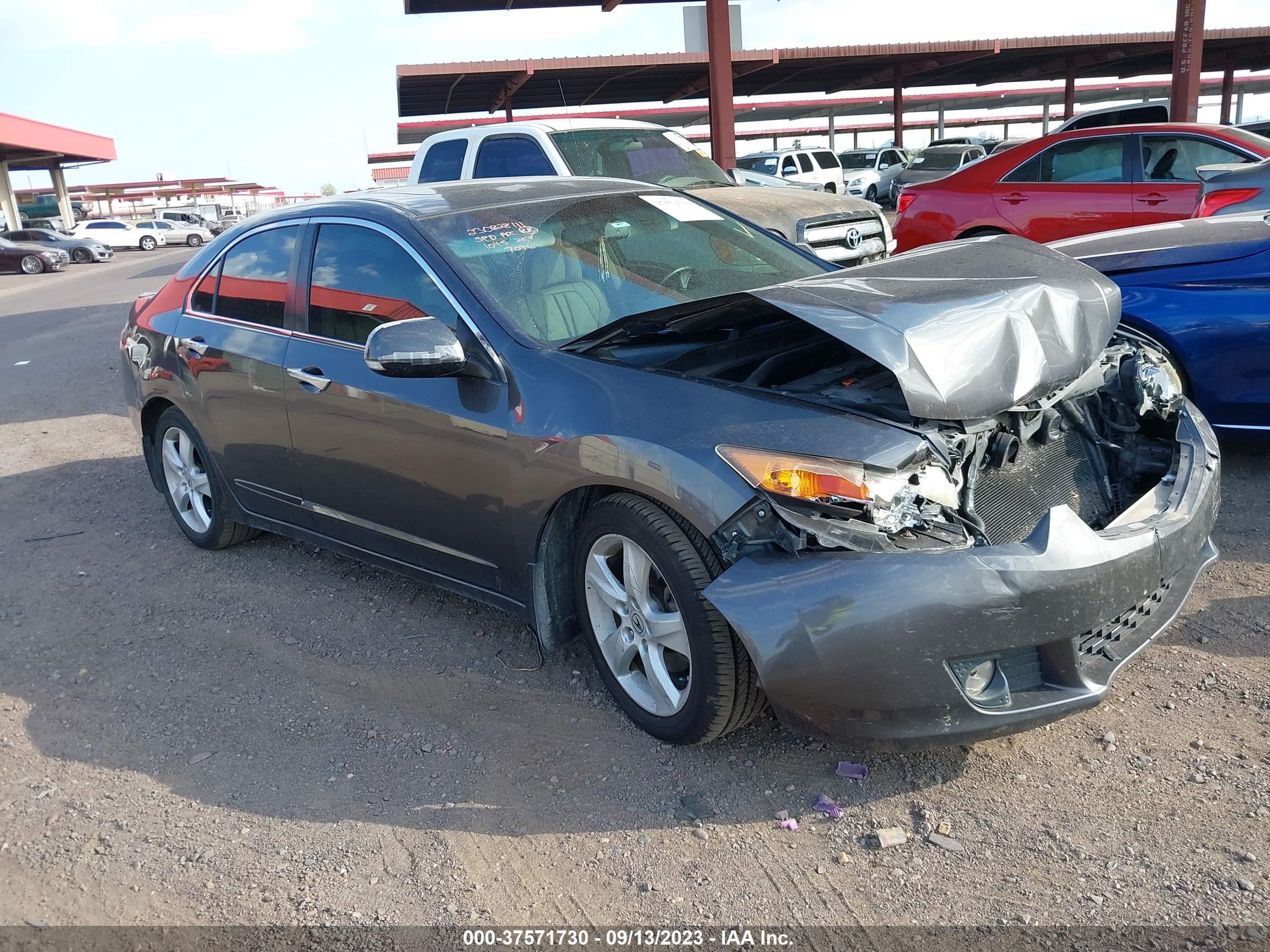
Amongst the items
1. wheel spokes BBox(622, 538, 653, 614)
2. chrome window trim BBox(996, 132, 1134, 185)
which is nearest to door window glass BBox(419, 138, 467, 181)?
chrome window trim BBox(996, 132, 1134, 185)

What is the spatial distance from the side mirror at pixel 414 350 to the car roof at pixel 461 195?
716 mm

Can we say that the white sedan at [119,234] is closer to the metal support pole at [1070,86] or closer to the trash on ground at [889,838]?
the metal support pole at [1070,86]

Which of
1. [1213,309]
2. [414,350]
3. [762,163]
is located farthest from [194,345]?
[762,163]

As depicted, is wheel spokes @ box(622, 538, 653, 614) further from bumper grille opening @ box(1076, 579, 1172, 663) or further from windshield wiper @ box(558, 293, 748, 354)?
bumper grille opening @ box(1076, 579, 1172, 663)

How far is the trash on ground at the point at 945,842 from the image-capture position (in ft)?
8.65

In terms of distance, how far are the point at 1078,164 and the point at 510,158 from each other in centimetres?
499

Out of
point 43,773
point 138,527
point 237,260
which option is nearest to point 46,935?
point 43,773

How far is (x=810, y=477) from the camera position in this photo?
267cm

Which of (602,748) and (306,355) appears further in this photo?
(306,355)

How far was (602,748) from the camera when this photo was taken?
3.24 metres

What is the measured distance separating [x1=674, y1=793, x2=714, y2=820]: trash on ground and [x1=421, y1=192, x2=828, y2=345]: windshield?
59.7 inches

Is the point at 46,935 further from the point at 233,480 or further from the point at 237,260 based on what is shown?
the point at 237,260

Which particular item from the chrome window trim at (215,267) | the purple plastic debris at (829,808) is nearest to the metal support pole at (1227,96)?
the chrome window trim at (215,267)

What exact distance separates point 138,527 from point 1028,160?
7762 mm
